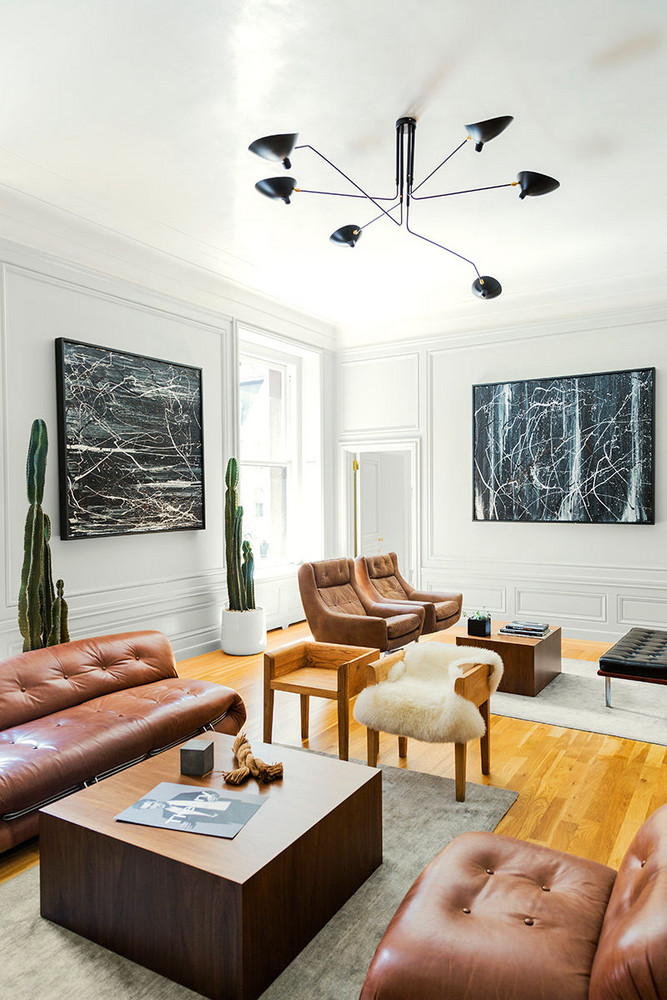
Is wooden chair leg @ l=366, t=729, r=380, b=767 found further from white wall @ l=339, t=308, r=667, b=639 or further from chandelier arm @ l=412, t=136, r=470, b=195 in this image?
white wall @ l=339, t=308, r=667, b=639

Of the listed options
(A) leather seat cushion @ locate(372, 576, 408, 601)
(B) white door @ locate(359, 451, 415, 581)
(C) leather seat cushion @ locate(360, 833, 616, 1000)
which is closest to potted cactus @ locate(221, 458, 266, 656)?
(A) leather seat cushion @ locate(372, 576, 408, 601)

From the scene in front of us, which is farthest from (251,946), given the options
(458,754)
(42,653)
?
(42,653)

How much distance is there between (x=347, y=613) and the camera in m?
5.31

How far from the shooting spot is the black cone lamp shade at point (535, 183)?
3249 millimetres

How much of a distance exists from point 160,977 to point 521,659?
3.08 meters

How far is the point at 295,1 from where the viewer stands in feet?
8.41

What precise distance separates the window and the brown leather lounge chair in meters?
1.28

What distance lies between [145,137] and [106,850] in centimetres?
336

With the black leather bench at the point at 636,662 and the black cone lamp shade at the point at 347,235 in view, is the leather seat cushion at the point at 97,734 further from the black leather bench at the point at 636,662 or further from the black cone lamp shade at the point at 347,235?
the black cone lamp shade at the point at 347,235

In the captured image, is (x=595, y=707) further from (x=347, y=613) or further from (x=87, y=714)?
(x=87, y=714)

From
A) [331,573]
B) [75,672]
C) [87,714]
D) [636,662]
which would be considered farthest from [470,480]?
[87,714]

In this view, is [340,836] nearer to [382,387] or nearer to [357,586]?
[357,586]

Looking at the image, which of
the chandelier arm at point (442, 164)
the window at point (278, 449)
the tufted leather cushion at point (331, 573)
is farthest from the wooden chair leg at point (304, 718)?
the chandelier arm at point (442, 164)

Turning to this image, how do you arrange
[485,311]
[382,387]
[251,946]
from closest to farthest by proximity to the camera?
[251,946] < [485,311] < [382,387]
